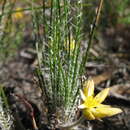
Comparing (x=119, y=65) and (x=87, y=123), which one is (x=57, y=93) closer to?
(x=87, y=123)

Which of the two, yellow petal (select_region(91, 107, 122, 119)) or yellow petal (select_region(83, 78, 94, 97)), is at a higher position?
yellow petal (select_region(83, 78, 94, 97))

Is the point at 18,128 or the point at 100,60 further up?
the point at 100,60

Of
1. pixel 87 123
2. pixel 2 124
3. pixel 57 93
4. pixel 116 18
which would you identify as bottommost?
pixel 87 123

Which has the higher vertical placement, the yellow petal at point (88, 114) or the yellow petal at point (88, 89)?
the yellow petal at point (88, 89)

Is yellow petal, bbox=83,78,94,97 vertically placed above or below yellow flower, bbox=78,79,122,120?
above

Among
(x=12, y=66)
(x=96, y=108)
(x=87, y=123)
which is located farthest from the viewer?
(x=12, y=66)

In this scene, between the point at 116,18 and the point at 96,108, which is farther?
the point at 116,18

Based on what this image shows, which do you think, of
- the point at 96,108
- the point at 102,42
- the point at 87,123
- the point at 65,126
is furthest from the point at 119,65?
the point at 96,108

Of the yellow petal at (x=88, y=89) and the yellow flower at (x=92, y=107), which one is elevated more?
the yellow petal at (x=88, y=89)
